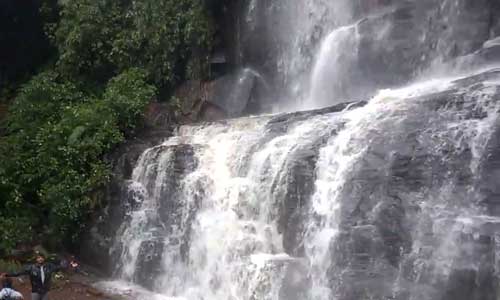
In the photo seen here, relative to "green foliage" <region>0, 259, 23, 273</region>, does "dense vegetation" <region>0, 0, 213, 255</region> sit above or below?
above

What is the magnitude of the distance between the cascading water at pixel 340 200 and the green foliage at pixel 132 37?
471cm

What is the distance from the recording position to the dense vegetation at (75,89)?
16.1 m

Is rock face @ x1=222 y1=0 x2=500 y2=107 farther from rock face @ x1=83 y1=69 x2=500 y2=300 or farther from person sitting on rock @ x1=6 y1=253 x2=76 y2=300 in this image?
person sitting on rock @ x1=6 y1=253 x2=76 y2=300

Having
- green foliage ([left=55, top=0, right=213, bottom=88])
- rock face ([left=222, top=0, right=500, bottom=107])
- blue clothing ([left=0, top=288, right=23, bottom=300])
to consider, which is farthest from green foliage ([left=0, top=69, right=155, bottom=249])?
blue clothing ([left=0, top=288, right=23, bottom=300])

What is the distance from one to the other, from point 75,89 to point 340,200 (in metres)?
12.0

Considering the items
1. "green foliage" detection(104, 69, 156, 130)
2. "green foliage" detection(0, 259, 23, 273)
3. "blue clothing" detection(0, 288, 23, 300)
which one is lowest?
"blue clothing" detection(0, 288, 23, 300)

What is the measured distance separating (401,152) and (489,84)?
2011 mm

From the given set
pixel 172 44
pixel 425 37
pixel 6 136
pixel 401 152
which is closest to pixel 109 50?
pixel 172 44

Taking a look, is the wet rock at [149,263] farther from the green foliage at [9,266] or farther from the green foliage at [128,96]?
the green foliage at [128,96]

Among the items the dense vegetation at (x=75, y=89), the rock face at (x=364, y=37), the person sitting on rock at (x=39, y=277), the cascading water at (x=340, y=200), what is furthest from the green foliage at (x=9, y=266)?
the rock face at (x=364, y=37)

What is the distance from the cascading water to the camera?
9.98m

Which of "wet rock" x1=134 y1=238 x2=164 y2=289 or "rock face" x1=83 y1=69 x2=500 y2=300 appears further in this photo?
"wet rock" x1=134 y1=238 x2=164 y2=289

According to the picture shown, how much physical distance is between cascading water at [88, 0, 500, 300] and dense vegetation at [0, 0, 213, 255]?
1.62 metres

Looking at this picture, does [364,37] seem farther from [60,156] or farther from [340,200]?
[60,156]
